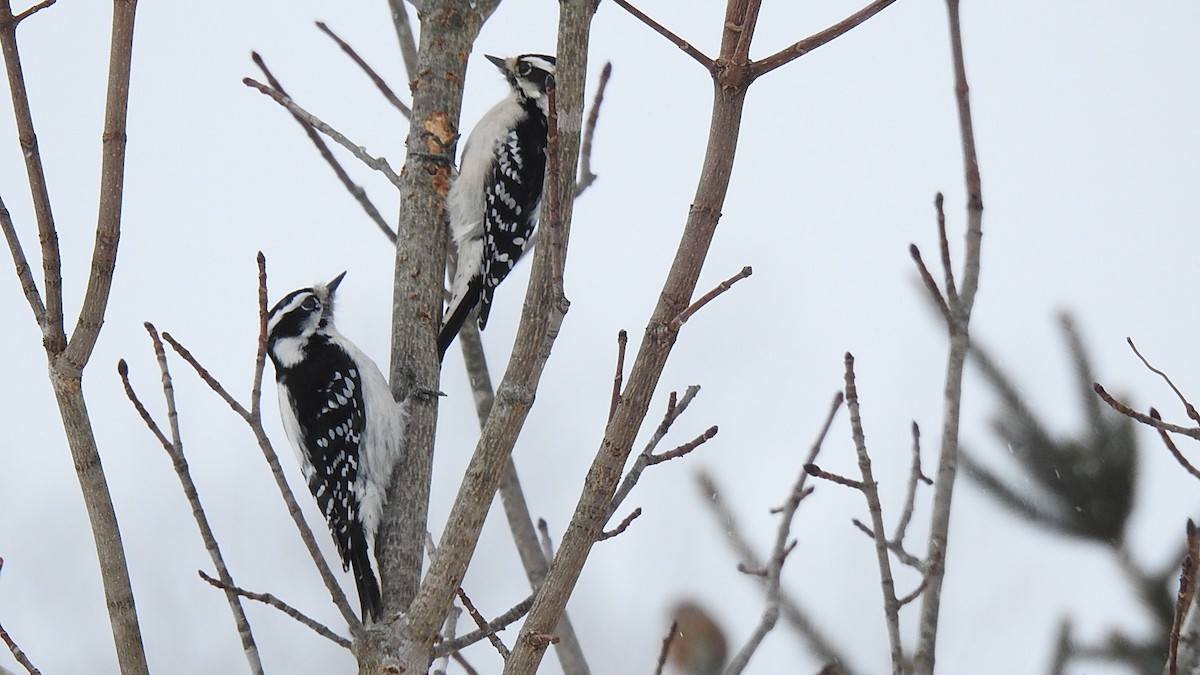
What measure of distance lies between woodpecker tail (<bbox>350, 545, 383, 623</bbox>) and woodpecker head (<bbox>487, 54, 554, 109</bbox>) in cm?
243

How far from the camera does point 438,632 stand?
6.33 feet

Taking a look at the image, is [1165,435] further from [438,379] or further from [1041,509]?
[1041,509]

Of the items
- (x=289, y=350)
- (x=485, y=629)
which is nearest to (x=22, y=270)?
(x=485, y=629)

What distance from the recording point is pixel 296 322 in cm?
414

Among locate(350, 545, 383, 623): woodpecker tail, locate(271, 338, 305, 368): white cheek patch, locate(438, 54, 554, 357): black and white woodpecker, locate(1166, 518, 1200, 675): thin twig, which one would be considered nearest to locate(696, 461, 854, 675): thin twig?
locate(438, 54, 554, 357): black and white woodpecker

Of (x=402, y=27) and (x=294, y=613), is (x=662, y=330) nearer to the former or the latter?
(x=294, y=613)

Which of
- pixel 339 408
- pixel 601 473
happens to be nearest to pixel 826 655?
pixel 339 408

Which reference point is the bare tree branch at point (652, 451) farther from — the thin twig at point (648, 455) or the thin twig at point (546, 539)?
the thin twig at point (546, 539)

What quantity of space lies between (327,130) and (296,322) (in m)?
1.61

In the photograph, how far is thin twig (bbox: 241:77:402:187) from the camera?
2.52 m

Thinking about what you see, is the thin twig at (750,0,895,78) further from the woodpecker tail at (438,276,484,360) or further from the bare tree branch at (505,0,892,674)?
the woodpecker tail at (438,276,484,360)

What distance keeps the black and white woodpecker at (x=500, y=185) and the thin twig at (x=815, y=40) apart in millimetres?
2541

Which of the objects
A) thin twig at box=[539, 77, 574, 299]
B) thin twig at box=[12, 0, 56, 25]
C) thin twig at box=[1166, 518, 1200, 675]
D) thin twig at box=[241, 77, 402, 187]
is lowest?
thin twig at box=[1166, 518, 1200, 675]

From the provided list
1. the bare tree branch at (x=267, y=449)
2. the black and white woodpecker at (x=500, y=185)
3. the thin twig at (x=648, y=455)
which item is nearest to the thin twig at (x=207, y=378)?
the bare tree branch at (x=267, y=449)
